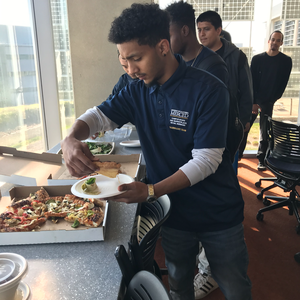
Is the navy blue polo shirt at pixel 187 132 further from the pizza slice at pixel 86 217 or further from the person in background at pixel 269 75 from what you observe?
the person in background at pixel 269 75

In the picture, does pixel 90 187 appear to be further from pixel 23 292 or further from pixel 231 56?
pixel 231 56

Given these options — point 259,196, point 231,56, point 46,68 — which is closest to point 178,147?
point 231,56

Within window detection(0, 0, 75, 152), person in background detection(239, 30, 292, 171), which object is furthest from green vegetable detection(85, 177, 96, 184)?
person in background detection(239, 30, 292, 171)

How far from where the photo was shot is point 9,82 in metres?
2.24

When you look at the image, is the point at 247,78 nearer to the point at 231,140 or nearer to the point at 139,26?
the point at 231,140

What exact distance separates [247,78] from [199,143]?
1.78m

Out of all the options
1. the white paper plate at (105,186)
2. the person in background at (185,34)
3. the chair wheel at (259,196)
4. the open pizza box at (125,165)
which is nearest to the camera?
the white paper plate at (105,186)

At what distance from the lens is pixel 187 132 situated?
3.68ft

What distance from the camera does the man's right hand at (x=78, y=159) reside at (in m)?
1.08

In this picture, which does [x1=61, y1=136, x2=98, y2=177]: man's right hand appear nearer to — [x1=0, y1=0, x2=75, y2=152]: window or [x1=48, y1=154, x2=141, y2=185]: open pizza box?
[x1=48, y1=154, x2=141, y2=185]: open pizza box

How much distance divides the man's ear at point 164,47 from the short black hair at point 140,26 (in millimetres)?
16

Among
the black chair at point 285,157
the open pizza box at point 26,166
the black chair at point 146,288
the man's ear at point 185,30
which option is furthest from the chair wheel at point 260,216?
the black chair at point 146,288

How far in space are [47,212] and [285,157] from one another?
233 cm

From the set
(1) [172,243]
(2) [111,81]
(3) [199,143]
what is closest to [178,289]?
(1) [172,243]
